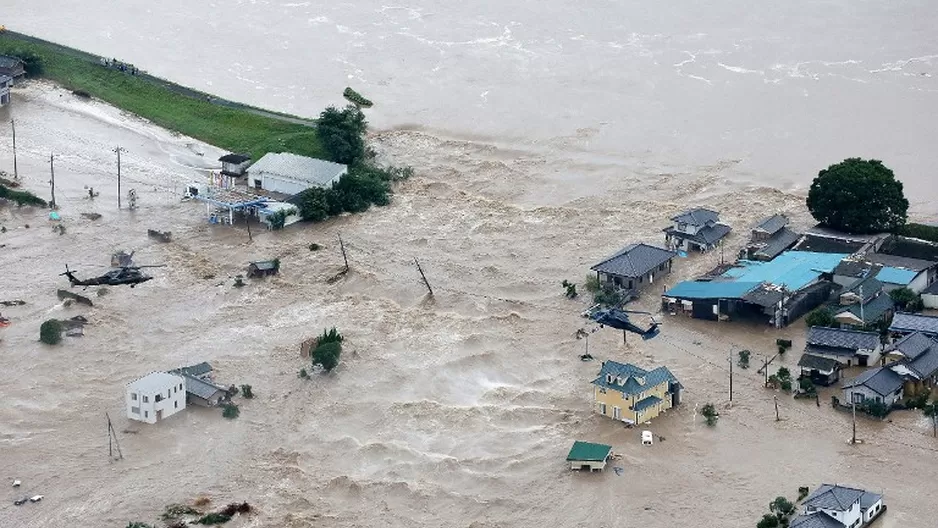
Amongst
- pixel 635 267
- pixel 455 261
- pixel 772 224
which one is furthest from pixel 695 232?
pixel 455 261

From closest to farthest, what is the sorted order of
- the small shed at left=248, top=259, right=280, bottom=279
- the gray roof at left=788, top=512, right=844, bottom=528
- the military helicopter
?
the gray roof at left=788, top=512, right=844, bottom=528, the military helicopter, the small shed at left=248, top=259, right=280, bottom=279

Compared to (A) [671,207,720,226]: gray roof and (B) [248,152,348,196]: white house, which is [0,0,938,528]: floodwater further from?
(B) [248,152,348,196]: white house

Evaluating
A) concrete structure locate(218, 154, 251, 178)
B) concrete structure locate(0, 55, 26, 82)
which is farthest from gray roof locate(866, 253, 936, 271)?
concrete structure locate(0, 55, 26, 82)

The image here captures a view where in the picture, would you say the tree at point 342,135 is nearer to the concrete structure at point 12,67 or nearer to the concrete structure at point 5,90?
the concrete structure at point 5,90

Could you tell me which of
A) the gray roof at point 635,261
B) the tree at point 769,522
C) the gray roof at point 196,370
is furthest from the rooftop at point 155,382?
the tree at point 769,522

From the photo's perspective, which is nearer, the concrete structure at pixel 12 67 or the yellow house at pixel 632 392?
the yellow house at pixel 632 392

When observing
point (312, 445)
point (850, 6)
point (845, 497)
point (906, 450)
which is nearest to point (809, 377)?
point (906, 450)

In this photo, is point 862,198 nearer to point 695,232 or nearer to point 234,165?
point 695,232
